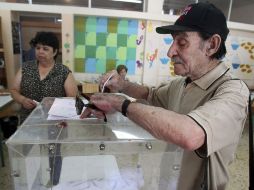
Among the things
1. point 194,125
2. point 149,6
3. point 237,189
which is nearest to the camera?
point 194,125

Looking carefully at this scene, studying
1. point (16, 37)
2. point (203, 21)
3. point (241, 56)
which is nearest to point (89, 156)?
point (203, 21)

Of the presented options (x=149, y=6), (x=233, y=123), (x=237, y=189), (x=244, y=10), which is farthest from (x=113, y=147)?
(x=244, y=10)

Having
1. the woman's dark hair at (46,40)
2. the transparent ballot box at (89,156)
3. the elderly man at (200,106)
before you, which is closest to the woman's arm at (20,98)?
the woman's dark hair at (46,40)

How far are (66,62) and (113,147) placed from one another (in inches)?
110

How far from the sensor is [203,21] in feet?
2.82

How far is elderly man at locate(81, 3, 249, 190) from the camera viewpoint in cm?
67

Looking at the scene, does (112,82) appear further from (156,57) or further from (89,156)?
(156,57)

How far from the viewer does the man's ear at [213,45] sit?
902 mm

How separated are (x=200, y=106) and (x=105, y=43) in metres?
3.04

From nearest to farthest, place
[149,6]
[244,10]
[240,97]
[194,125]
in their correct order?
[194,125] → [240,97] → [149,6] → [244,10]

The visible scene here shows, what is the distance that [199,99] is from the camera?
95cm

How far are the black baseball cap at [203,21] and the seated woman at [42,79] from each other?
1.27 metres

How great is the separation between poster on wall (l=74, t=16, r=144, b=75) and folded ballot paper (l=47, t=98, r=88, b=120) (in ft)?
7.34

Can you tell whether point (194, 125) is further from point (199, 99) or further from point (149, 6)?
point (149, 6)
